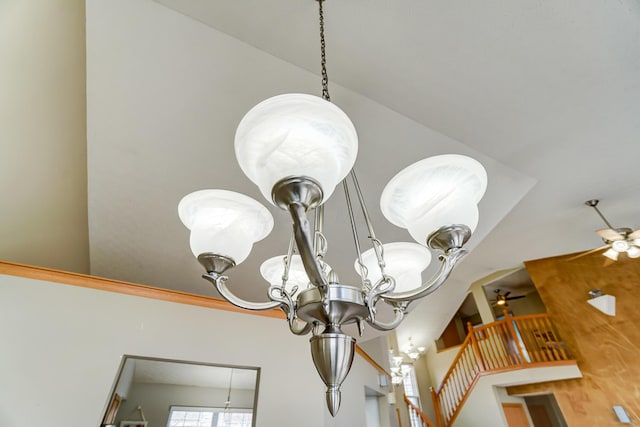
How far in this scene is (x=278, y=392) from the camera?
2260mm

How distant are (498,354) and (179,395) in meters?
5.58

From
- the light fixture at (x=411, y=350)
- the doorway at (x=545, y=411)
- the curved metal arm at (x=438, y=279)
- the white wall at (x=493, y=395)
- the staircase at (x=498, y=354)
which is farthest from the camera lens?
the light fixture at (x=411, y=350)

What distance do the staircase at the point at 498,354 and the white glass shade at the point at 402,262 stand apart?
16.6 feet

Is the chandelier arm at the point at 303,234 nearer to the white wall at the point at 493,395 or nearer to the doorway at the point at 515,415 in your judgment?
the white wall at the point at 493,395

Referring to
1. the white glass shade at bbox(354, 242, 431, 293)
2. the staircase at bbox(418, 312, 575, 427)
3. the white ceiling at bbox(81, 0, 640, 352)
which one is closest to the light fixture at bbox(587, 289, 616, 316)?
the staircase at bbox(418, 312, 575, 427)

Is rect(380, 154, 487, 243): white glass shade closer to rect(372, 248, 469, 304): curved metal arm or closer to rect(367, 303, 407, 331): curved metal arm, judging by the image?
rect(372, 248, 469, 304): curved metal arm

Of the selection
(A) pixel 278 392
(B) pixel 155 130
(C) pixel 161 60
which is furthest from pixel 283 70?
(A) pixel 278 392

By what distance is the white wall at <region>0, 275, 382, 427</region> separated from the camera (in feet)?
5.80

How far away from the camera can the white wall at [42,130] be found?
1721 mm

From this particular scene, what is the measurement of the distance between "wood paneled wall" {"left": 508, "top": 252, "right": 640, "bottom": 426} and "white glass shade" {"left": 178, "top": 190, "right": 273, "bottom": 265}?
5714mm

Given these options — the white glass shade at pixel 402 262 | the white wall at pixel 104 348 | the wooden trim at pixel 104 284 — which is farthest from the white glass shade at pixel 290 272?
the white wall at pixel 104 348

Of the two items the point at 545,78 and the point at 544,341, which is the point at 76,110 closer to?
the point at 545,78

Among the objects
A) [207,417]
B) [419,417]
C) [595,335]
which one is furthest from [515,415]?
[207,417]

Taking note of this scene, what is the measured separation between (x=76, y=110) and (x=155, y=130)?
2.28 feet
